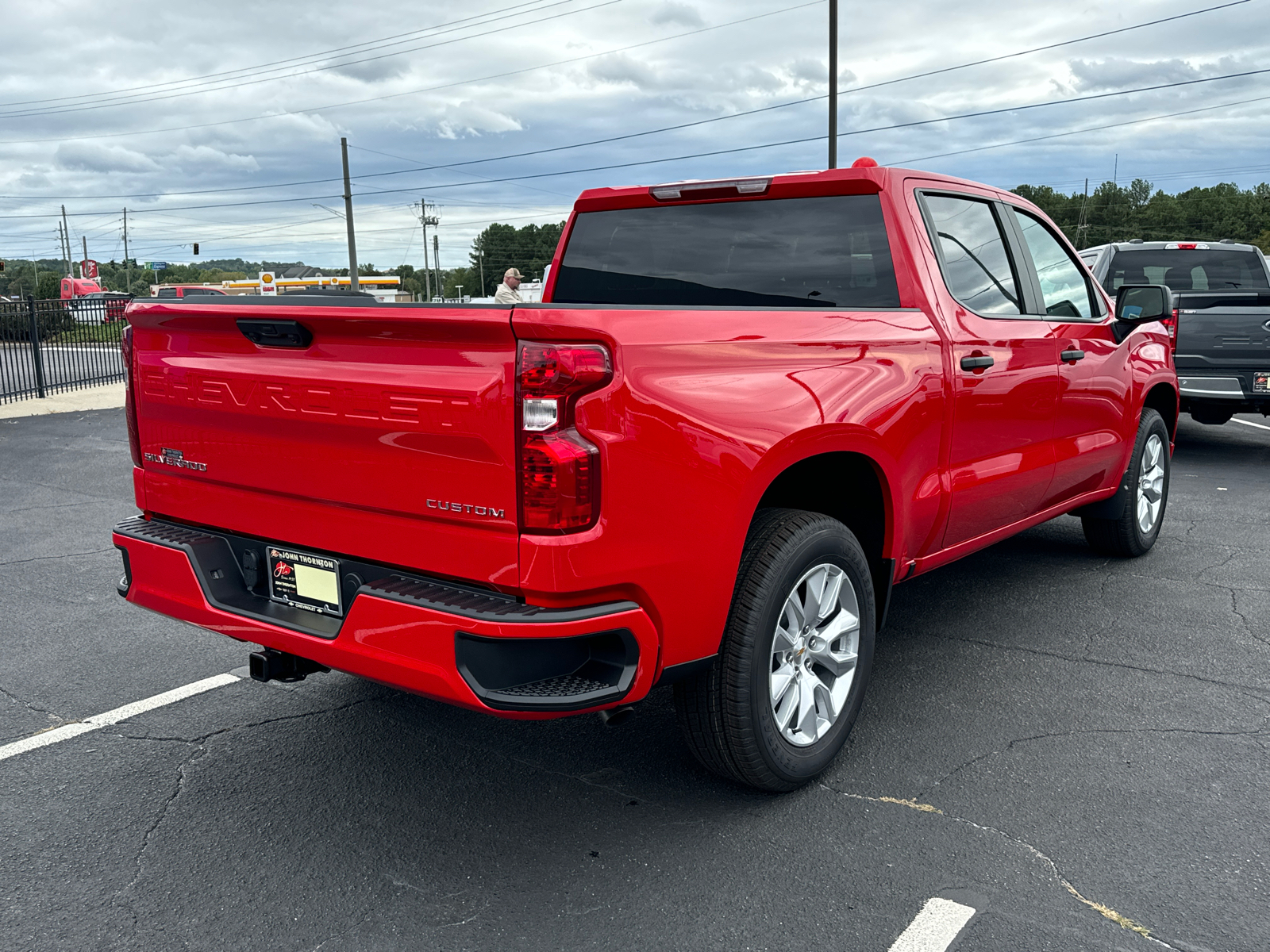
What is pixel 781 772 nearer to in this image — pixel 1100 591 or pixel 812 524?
pixel 812 524

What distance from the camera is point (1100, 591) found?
5477 millimetres

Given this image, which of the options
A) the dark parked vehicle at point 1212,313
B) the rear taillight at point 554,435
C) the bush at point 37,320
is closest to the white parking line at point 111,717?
the rear taillight at point 554,435

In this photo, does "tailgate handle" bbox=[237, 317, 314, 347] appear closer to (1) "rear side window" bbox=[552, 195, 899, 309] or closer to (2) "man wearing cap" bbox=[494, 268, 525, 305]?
(1) "rear side window" bbox=[552, 195, 899, 309]

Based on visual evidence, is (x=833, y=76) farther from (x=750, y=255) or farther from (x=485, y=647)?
(x=485, y=647)

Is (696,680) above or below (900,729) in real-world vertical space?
above

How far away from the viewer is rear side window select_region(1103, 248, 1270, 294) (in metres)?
10.6

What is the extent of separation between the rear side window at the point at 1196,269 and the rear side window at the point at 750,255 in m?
7.81

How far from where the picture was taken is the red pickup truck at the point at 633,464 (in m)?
2.48

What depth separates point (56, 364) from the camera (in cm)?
1872

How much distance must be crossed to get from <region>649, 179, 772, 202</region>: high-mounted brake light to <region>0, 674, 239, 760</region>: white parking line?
267 cm

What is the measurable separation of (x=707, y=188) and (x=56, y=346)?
17.8m

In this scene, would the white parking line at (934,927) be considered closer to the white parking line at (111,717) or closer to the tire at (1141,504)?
the white parking line at (111,717)

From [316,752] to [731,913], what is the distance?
1.64 m

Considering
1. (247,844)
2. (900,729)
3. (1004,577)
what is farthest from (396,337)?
(1004,577)
